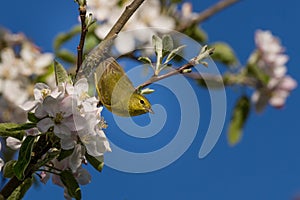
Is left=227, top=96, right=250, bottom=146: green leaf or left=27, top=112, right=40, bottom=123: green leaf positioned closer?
left=27, top=112, right=40, bottom=123: green leaf

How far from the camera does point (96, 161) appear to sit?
2.72 ft

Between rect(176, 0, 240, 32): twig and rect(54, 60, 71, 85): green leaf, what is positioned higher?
rect(176, 0, 240, 32): twig

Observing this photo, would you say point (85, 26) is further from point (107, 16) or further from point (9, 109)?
point (107, 16)

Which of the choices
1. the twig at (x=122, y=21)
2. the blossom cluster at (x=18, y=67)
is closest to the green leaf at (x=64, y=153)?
the twig at (x=122, y=21)

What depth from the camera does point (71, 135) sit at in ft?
2.55

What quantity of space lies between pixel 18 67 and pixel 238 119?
964 mm

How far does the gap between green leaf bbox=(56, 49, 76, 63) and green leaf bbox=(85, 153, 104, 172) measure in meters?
1.31

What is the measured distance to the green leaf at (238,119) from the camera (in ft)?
8.31

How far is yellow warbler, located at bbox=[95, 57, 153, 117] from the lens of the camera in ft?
2.57

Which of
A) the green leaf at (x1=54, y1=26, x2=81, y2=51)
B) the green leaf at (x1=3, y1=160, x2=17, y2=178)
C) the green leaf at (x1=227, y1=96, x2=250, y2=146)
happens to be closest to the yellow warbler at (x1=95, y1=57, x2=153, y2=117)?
the green leaf at (x1=3, y1=160, x2=17, y2=178)

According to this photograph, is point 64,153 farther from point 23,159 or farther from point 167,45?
point 167,45

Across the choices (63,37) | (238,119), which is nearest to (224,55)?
(238,119)

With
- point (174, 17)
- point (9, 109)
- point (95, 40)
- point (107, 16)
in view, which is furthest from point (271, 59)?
point (9, 109)

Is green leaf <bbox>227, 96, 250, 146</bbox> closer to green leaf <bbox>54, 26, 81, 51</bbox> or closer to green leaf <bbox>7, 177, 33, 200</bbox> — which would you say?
green leaf <bbox>54, 26, 81, 51</bbox>
